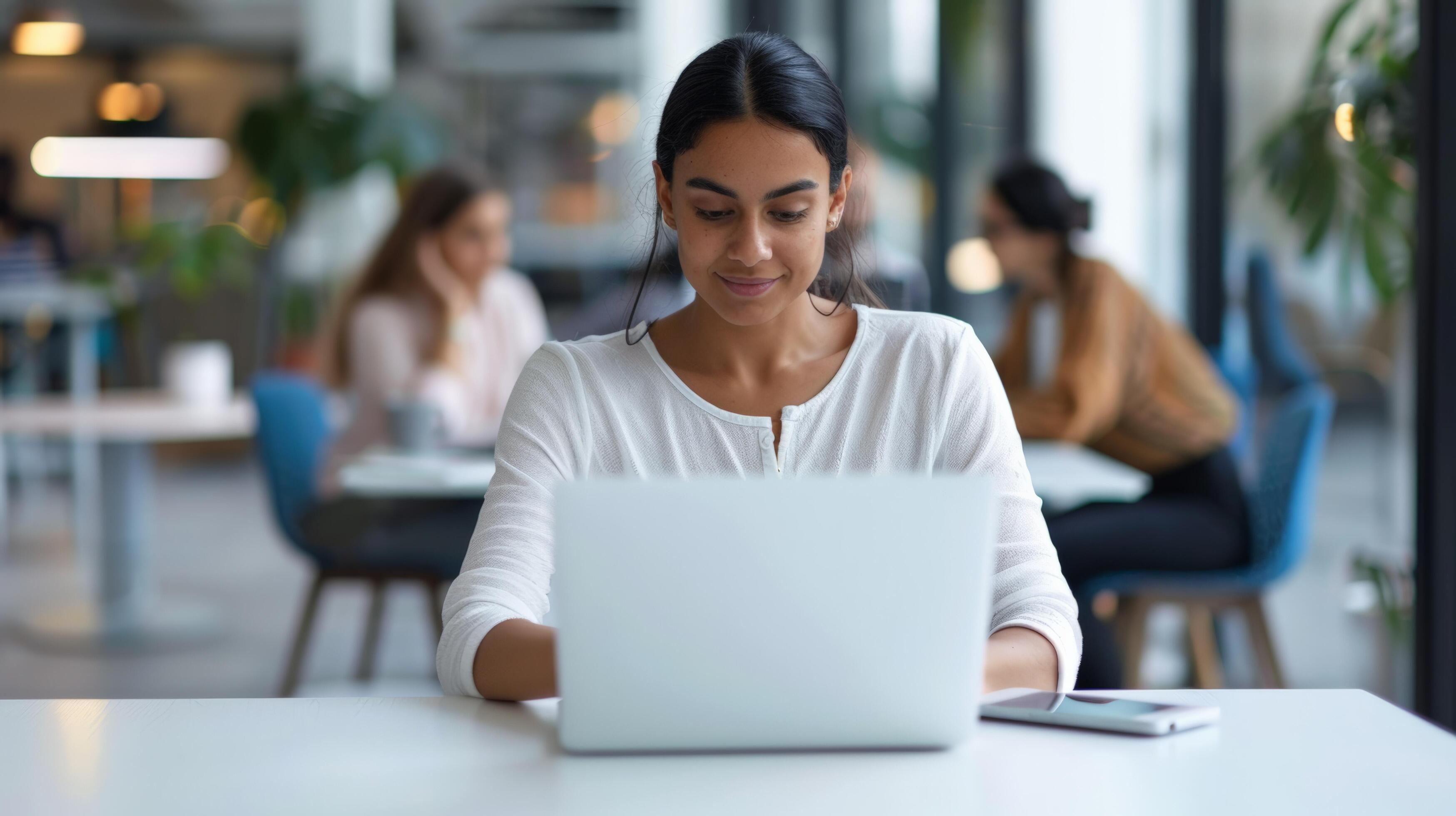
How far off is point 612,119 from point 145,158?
3.68 m

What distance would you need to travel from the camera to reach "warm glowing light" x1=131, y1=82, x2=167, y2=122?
9.26 metres

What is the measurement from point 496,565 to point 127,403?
322cm

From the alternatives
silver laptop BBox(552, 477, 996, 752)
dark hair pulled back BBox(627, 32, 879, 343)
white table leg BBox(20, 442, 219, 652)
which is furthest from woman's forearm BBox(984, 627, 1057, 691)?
white table leg BBox(20, 442, 219, 652)

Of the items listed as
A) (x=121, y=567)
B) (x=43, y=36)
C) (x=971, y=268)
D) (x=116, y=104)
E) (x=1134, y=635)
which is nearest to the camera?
(x=1134, y=635)

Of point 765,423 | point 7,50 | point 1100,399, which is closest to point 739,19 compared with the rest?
point 1100,399

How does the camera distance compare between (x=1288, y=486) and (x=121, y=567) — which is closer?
(x=1288, y=486)

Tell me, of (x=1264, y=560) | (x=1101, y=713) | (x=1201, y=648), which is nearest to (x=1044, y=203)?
(x=1264, y=560)

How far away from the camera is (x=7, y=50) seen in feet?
34.0

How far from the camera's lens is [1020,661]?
3.85 feet

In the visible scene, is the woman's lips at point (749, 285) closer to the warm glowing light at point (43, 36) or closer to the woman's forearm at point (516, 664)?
the woman's forearm at point (516, 664)

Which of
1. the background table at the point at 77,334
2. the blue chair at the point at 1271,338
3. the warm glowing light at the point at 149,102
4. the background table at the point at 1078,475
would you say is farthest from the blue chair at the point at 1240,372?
the warm glowing light at the point at 149,102

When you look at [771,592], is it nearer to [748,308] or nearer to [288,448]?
[748,308]

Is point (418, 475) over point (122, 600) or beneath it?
over

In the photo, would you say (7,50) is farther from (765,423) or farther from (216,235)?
(765,423)
